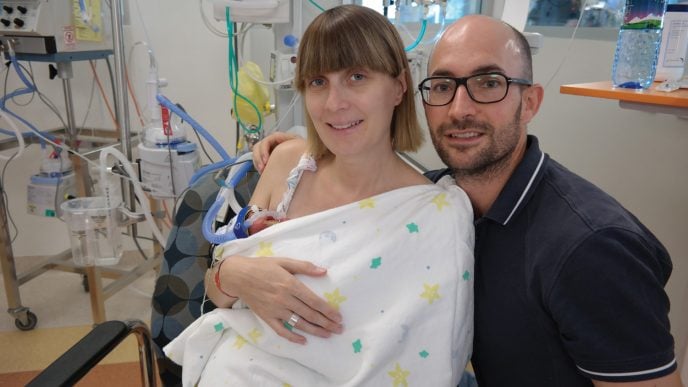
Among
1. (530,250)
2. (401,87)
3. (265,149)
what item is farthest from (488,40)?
(265,149)

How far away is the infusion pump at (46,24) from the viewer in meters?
1.96

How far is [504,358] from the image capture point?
0.95 metres

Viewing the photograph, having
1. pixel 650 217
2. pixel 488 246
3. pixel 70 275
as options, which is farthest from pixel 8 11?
pixel 650 217

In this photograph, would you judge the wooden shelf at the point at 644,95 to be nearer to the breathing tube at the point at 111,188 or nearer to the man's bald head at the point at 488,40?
the man's bald head at the point at 488,40

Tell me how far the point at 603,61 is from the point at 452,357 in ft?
3.83

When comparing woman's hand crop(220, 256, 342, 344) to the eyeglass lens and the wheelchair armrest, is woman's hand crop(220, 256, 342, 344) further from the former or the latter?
the eyeglass lens

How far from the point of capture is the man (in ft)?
2.50

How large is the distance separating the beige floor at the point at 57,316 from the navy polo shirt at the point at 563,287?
173 cm

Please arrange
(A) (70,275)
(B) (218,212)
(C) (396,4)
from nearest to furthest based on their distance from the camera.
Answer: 1. (B) (218,212)
2. (C) (396,4)
3. (A) (70,275)

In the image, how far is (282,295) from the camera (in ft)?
3.21

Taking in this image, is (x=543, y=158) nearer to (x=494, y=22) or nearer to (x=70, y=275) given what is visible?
(x=494, y=22)

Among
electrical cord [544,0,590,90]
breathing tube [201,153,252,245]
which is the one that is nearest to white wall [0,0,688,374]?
electrical cord [544,0,590,90]

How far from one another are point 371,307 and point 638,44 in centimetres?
107

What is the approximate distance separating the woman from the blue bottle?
613 mm
